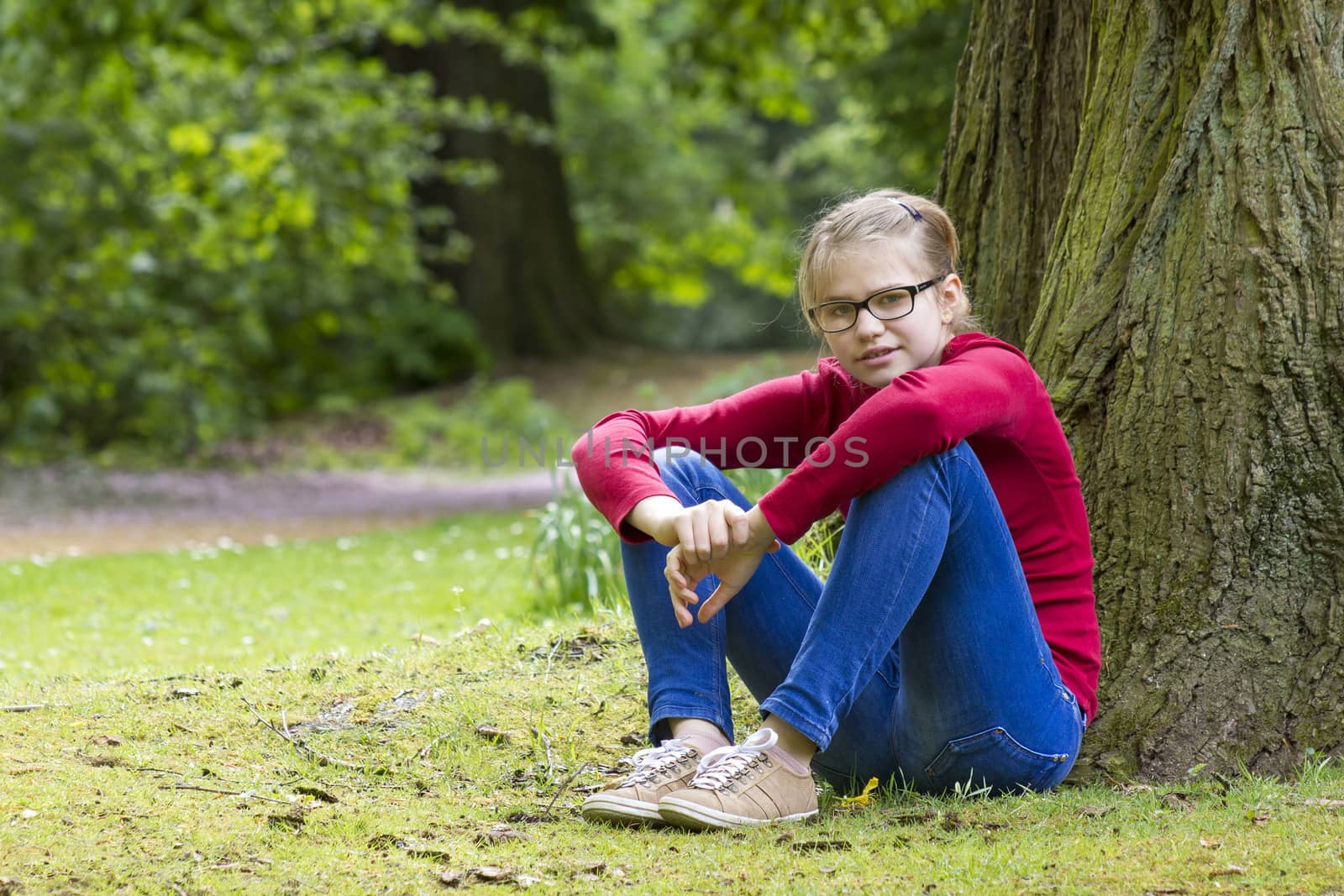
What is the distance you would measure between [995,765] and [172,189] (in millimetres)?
9545

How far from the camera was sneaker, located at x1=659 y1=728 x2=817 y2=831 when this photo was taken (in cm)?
222

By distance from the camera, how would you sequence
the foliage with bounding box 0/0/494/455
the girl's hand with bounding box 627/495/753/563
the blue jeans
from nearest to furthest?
the blue jeans, the girl's hand with bounding box 627/495/753/563, the foliage with bounding box 0/0/494/455

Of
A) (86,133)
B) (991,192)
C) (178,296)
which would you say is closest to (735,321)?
(178,296)

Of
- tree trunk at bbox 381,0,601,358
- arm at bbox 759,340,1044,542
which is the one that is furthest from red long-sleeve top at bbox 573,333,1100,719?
tree trunk at bbox 381,0,601,358

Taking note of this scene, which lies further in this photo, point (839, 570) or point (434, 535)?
point (434, 535)

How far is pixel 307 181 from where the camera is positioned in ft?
32.1

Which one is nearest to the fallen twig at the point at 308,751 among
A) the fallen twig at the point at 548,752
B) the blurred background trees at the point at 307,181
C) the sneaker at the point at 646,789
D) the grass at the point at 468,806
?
the grass at the point at 468,806

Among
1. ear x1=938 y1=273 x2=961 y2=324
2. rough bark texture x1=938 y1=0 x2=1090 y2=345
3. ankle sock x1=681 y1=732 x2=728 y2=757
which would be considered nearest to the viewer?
ankle sock x1=681 y1=732 x2=728 y2=757

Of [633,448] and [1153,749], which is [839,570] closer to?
[633,448]

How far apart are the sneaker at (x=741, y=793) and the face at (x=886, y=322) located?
2.46ft

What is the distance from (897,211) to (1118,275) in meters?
0.63

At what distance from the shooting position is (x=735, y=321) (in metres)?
25.4

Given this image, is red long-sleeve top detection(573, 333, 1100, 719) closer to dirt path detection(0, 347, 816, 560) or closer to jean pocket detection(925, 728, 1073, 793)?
jean pocket detection(925, 728, 1073, 793)

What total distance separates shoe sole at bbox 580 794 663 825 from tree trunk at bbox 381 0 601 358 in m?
14.1
